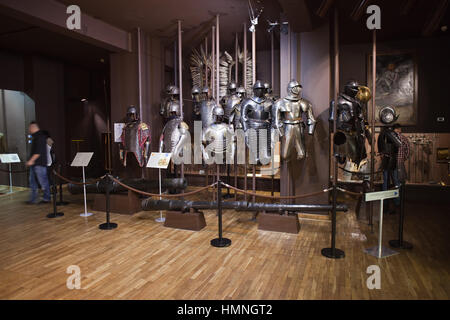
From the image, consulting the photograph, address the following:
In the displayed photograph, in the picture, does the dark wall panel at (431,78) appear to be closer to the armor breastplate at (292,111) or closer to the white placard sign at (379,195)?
the armor breastplate at (292,111)

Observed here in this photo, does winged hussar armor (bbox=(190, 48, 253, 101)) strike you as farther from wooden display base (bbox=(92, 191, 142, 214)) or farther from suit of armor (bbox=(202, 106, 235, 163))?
wooden display base (bbox=(92, 191, 142, 214))

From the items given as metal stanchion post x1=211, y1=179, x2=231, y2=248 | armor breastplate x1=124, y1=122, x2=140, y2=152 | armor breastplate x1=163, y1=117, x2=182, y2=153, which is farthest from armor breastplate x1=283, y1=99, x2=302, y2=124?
armor breastplate x1=124, y1=122, x2=140, y2=152

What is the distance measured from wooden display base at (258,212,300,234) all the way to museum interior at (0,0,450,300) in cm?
2

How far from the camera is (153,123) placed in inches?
294

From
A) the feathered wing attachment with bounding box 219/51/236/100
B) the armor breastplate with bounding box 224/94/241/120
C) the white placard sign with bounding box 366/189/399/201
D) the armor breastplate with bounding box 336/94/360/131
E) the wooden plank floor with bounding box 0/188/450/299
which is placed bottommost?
the wooden plank floor with bounding box 0/188/450/299

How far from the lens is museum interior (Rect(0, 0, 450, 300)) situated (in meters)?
3.41

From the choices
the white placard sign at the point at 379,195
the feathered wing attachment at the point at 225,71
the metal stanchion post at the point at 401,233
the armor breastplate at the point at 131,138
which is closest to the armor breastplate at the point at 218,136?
the armor breastplate at the point at 131,138

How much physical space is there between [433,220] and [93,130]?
983 centimetres

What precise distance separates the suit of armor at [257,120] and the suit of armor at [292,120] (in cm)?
29

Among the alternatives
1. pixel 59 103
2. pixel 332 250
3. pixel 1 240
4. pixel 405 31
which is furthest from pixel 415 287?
pixel 59 103

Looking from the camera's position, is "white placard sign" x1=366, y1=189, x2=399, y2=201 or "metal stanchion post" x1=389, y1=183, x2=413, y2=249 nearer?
"white placard sign" x1=366, y1=189, x2=399, y2=201

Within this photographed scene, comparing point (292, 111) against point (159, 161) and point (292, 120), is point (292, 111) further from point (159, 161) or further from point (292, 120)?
point (159, 161)

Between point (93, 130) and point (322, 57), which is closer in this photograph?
point (322, 57)

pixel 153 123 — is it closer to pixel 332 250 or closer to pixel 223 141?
pixel 223 141
